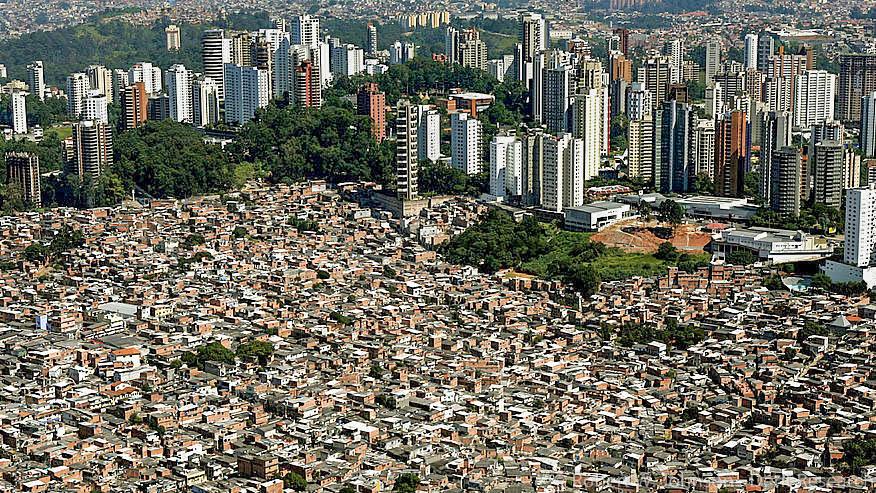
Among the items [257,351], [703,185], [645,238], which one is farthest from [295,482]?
[703,185]

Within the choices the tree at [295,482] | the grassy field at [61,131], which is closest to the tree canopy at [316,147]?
the grassy field at [61,131]

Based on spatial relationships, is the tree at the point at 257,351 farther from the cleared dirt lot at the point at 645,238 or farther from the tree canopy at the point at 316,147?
the tree canopy at the point at 316,147

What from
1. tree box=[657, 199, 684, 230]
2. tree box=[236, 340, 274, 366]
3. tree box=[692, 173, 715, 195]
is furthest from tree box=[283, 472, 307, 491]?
tree box=[692, 173, 715, 195]

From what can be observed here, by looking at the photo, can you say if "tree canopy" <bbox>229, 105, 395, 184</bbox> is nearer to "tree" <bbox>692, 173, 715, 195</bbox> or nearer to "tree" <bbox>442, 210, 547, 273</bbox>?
"tree" <bbox>442, 210, 547, 273</bbox>

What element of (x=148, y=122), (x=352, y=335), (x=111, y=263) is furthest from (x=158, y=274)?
(x=148, y=122)

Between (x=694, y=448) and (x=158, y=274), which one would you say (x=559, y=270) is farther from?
(x=694, y=448)

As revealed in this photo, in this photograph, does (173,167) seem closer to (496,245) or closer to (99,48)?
(496,245)
